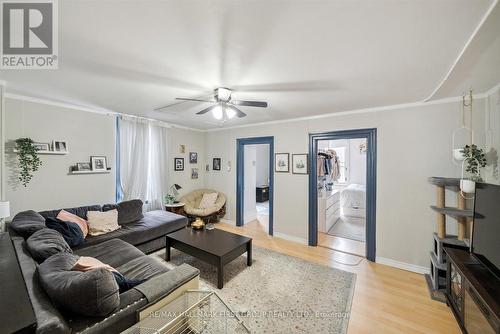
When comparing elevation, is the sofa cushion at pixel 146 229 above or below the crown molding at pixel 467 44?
below

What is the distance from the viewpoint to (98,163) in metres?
3.69

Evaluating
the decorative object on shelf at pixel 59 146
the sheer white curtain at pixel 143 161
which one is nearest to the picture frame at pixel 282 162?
the sheer white curtain at pixel 143 161

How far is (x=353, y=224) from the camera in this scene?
17.0 feet

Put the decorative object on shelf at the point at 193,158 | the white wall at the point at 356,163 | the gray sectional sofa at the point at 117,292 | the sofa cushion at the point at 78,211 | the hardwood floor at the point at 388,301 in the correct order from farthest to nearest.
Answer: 1. the white wall at the point at 356,163
2. the decorative object on shelf at the point at 193,158
3. the sofa cushion at the point at 78,211
4. the hardwood floor at the point at 388,301
5. the gray sectional sofa at the point at 117,292

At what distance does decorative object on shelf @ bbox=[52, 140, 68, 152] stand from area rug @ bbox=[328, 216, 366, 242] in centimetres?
541

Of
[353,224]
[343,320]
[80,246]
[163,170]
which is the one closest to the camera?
[343,320]

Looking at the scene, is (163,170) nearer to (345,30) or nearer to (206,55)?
(206,55)

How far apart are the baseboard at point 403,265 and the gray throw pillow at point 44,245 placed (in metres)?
4.20

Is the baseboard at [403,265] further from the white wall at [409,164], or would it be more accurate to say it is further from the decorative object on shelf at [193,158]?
the decorative object on shelf at [193,158]

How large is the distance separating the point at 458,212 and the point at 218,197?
443cm

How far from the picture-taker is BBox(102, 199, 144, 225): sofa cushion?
11.4ft

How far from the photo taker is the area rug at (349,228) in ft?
14.3

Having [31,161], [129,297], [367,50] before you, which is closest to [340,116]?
[367,50]

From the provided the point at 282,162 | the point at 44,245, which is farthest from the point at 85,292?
the point at 282,162
